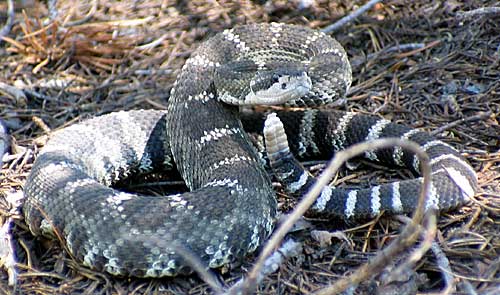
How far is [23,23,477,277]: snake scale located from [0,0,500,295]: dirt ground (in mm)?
196

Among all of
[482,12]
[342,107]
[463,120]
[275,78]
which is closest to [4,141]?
[275,78]

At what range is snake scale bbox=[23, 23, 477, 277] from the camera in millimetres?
4797

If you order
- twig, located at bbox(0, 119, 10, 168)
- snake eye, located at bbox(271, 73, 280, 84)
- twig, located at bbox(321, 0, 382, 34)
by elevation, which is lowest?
twig, located at bbox(0, 119, 10, 168)

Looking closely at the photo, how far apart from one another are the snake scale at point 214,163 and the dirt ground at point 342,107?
0.20 metres

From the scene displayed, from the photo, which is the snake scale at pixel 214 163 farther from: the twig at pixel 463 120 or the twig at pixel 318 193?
the twig at pixel 318 193

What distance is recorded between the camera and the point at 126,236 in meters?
4.66

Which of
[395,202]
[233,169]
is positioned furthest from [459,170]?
[233,169]

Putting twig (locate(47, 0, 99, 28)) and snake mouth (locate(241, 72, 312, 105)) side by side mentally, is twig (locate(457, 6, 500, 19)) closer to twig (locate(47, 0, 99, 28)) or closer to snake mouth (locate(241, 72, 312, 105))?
snake mouth (locate(241, 72, 312, 105))

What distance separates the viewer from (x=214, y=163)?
215 inches

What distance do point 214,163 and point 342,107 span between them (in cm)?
183

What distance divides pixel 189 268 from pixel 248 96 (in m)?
1.67

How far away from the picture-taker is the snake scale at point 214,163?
480 cm

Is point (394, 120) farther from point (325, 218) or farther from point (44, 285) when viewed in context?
point (44, 285)

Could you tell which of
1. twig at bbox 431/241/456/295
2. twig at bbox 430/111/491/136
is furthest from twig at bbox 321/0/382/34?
twig at bbox 431/241/456/295
